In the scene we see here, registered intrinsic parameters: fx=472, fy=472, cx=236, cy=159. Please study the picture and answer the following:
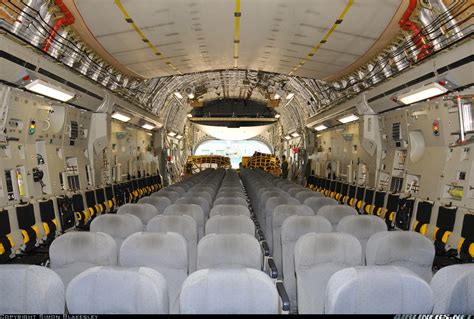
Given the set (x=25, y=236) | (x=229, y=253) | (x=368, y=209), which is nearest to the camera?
(x=229, y=253)

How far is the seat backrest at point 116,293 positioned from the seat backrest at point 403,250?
2778 millimetres

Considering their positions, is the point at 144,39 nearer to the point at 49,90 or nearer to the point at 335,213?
the point at 49,90

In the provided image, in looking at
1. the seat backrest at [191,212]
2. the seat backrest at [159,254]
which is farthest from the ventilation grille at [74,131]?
the seat backrest at [159,254]

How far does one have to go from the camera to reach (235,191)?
42.2 feet

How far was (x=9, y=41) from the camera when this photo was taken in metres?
8.23

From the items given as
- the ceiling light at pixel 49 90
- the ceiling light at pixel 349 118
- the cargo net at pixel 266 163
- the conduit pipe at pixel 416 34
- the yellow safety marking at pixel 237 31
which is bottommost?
the cargo net at pixel 266 163

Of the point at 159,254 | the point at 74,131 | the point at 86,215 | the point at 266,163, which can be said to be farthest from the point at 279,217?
the point at 266,163

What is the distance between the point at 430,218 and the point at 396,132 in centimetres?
354

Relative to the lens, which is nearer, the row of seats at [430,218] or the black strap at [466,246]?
the black strap at [466,246]

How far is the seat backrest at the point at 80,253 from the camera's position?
5137 mm

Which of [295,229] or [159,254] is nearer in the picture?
[159,254]

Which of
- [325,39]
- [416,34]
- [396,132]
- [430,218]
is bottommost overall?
[430,218]

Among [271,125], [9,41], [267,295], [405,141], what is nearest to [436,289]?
[267,295]

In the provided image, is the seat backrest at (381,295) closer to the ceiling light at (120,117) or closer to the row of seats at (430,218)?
the row of seats at (430,218)
